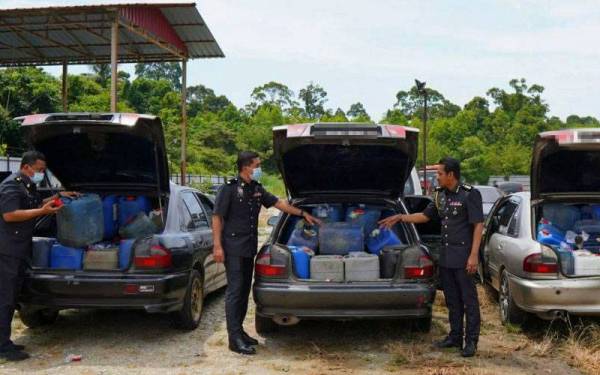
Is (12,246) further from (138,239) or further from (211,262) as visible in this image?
(211,262)

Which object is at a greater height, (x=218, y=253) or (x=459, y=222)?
(x=459, y=222)

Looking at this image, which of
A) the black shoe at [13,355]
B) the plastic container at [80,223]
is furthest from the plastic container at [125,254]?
the black shoe at [13,355]

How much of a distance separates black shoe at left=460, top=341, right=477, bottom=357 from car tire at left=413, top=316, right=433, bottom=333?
23.7 inches

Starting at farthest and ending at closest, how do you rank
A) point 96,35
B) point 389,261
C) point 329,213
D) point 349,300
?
1. point 96,35
2. point 329,213
3. point 389,261
4. point 349,300

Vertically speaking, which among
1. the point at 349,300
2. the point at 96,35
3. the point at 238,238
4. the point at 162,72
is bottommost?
the point at 349,300

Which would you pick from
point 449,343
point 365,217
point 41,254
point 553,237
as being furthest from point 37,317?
point 553,237

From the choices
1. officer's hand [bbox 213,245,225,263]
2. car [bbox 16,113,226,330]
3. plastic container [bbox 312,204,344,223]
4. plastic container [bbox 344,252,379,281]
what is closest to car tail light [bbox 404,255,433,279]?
plastic container [bbox 344,252,379,281]

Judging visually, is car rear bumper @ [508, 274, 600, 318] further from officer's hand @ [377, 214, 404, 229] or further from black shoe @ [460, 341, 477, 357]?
officer's hand @ [377, 214, 404, 229]

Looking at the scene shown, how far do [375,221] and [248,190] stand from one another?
57.8 inches

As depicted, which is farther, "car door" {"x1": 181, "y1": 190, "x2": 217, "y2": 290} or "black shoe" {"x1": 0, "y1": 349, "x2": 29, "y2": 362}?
"car door" {"x1": 181, "y1": 190, "x2": 217, "y2": 290}

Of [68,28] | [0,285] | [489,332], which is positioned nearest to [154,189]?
[0,285]

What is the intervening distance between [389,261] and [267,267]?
112 cm

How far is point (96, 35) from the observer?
1808 cm

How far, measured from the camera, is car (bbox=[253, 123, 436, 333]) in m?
5.28
